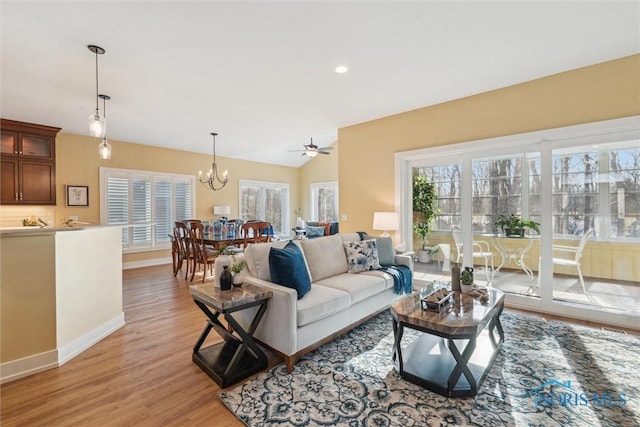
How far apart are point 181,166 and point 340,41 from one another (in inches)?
232

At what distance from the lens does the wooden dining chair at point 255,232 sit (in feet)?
18.6

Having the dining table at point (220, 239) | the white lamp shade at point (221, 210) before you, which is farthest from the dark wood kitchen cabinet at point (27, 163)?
the white lamp shade at point (221, 210)

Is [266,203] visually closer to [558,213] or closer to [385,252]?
[385,252]

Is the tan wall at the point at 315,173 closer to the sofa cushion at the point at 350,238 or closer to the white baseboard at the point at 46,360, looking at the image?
the sofa cushion at the point at 350,238

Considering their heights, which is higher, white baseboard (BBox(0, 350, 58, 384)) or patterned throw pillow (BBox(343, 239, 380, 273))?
patterned throw pillow (BBox(343, 239, 380, 273))

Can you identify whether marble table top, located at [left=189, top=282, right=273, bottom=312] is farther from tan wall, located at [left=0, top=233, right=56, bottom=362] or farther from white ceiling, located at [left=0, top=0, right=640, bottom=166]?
white ceiling, located at [left=0, top=0, right=640, bottom=166]

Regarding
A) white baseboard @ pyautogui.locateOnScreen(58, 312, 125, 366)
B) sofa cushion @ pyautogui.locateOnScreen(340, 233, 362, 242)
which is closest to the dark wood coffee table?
sofa cushion @ pyautogui.locateOnScreen(340, 233, 362, 242)

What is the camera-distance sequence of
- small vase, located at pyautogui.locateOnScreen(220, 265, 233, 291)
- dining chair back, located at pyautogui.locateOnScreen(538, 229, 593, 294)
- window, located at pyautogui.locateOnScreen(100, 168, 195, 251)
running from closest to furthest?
small vase, located at pyautogui.locateOnScreen(220, 265, 233, 291)
dining chair back, located at pyautogui.locateOnScreen(538, 229, 593, 294)
window, located at pyautogui.locateOnScreen(100, 168, 195, 251)

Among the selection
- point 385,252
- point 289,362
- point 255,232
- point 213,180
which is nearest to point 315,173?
point 213,180

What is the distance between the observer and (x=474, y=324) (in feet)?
6.67

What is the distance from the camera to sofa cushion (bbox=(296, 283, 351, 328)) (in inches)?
95.5

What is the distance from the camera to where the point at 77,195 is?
5.78m

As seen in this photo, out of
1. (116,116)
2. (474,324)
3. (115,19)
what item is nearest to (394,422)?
(474,324)

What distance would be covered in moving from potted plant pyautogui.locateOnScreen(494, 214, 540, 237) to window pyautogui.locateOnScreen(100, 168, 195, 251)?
672 cm
